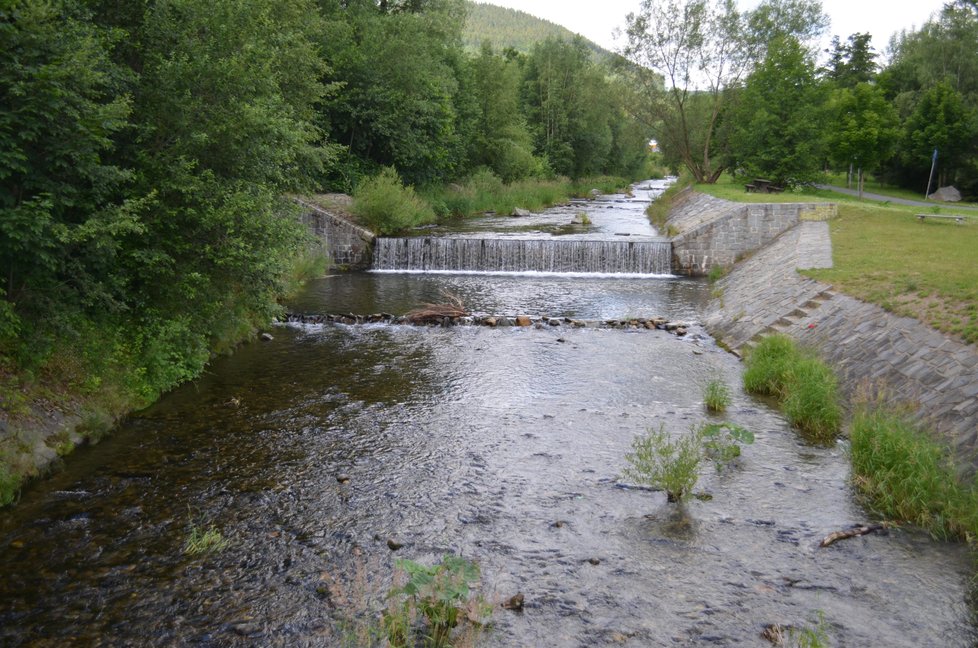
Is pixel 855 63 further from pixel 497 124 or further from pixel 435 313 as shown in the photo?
pixel 435 313

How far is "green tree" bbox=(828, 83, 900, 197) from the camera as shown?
103ft

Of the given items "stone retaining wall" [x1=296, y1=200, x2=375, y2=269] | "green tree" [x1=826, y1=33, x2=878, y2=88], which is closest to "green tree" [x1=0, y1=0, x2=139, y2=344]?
"stone retaining wall" [x1=296, y1=200, x2=375, y2=269]

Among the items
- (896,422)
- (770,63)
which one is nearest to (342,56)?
(770,63)

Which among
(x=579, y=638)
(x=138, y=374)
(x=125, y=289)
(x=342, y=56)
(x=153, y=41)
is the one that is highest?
(x=342, y=56)

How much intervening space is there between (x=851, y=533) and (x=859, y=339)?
4.81 metres

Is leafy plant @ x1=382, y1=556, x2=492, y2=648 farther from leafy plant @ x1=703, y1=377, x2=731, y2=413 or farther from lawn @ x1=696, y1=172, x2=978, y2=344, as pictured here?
lawn @ x1=696, y1=172, x2=978, y2=344

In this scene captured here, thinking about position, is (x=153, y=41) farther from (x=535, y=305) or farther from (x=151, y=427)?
(x=535, y=305)

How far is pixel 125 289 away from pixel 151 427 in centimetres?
191

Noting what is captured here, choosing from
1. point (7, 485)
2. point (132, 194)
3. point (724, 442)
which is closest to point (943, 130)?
point (724, 442)

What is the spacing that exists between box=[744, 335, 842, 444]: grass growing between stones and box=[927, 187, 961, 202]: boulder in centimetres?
3259

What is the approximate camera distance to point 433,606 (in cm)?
501

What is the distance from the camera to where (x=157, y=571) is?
562 cm

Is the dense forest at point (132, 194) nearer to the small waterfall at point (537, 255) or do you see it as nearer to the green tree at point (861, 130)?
the small waterfall at point (537, 255)

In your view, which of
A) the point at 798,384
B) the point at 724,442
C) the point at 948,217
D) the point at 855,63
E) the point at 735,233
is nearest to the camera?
the point at 724,442
